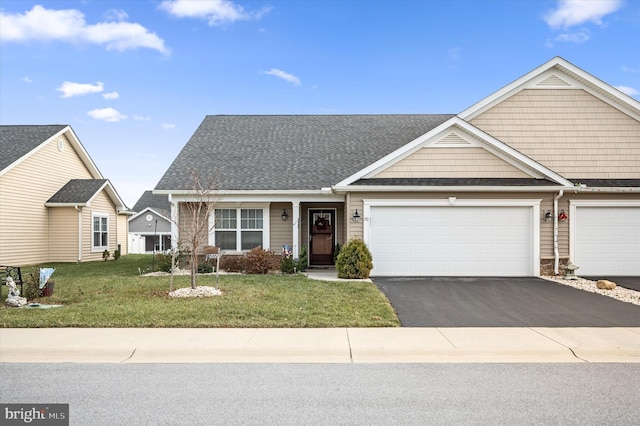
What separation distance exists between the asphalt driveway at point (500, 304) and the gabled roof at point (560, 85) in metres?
6.26

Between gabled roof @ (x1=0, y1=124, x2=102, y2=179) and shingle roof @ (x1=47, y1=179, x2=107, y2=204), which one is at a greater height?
gabled roof @ (x1=0, y1=124, x2=102, y2=179)

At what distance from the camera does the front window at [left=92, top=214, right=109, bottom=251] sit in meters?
23.3

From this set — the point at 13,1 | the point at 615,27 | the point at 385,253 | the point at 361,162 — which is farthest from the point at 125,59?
the point at 615,27

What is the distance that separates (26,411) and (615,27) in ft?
70.8

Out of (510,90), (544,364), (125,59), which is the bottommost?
(544,364)

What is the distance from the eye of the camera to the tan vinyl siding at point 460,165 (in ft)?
46.8

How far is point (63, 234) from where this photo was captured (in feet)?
71.2

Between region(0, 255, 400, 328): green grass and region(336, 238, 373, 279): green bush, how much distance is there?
2.72 ft

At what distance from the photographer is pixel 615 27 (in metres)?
17.6

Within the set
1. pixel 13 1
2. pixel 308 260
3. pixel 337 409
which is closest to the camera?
pixel 337 409

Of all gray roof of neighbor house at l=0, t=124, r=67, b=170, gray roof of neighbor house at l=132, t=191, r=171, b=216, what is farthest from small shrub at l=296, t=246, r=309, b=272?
gray roof of neighbor house at l=132, t=191, r=171, b=216

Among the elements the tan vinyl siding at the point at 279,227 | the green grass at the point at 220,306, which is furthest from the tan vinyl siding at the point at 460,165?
the green grass at the point at 220,306

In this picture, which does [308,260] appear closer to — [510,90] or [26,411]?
[510,90]

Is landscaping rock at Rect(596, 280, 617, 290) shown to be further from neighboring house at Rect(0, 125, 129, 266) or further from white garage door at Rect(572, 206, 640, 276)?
neighboring house at Rect(0, 125, 129, 266)
